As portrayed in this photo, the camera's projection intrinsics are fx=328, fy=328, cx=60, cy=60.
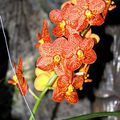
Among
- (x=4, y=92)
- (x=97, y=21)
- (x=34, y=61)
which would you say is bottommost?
(x=4, y=92)

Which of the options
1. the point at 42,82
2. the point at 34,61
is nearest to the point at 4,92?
the point at 34,61

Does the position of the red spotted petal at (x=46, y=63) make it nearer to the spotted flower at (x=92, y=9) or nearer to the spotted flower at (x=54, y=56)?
the spotted flower at (x=54, y=56)

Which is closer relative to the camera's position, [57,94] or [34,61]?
[57,94]

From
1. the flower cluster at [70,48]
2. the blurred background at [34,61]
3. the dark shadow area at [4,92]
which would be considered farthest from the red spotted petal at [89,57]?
the dark shadow area at [4,92]

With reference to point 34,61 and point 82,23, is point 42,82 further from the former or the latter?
point 34,61

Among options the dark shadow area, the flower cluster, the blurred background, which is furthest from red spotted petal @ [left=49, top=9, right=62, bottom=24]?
the dark shadow area

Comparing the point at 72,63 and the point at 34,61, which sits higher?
the point at 72,63

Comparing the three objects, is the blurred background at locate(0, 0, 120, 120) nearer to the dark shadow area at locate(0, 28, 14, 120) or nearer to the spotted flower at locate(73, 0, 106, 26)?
the dark shadow area at locate(0, 28, 14, 120)

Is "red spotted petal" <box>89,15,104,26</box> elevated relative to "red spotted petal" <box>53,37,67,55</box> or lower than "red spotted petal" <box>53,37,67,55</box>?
elevated
